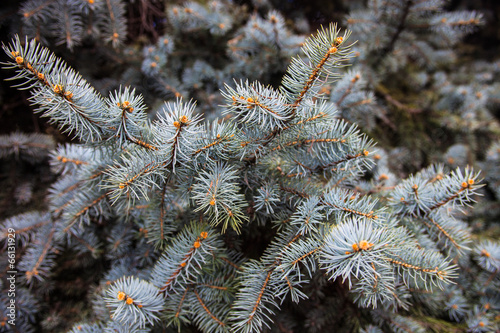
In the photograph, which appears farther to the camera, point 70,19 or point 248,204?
point 70,19

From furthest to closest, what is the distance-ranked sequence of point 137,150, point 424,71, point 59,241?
point 424,71 → point 59,241 → point 137,150

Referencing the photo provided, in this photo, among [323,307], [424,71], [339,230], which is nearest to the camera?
[339,230]

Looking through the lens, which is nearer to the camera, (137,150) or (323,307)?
(137,150)

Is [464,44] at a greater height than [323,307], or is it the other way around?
[464,44]

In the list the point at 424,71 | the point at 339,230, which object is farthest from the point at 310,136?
the point at 424,71

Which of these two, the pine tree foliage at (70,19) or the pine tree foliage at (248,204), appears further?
the pine tree foliage at (70,19)

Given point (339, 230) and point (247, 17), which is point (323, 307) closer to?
point (339, 230)

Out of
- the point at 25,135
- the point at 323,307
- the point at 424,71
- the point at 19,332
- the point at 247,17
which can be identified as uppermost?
the point at 424,71

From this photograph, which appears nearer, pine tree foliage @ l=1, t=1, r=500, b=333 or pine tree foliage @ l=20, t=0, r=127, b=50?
pine tree foliage @ l=1, t=1, r=500, b=333
